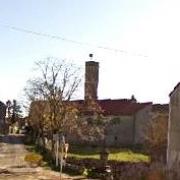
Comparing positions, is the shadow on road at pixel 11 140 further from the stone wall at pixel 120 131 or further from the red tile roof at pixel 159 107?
the red tile roof at pixel 159 107

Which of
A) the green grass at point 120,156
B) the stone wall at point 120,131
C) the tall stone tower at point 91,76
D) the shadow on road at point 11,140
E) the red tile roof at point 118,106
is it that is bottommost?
the green grass at point 120,156

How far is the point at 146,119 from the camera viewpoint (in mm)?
75188

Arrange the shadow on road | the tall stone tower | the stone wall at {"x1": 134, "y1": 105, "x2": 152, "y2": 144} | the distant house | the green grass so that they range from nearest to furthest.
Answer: the green grass, the stone wall at {"x1": 134, "y1": 105, "x2": 152, "y2": 144}, the distant house, the shadow on road, the tall stone tower

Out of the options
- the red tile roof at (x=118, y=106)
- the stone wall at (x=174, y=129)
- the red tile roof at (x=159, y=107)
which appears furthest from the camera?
the red tile roof at (x=159, y=107)

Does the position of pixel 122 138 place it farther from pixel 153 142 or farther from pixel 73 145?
pixel 153 142

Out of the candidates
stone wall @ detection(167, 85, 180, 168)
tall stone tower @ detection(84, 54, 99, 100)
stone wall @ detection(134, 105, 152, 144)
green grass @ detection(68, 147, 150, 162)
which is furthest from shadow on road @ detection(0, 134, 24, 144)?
stone wall @ detection(167, 85, 180, 168)

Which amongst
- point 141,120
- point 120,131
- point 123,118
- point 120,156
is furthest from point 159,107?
point 120,156

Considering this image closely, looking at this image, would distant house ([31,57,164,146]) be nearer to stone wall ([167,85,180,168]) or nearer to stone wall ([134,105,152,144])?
stone wall ([134,105,152,144])

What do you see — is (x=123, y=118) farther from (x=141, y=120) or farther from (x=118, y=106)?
(x=118, y=106)

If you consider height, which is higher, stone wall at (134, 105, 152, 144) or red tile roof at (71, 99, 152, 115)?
red tile roof at (71, 99, 152, 115)

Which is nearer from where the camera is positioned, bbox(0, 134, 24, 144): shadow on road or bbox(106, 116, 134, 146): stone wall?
bbox(106, 116, 134, 146): stone wall

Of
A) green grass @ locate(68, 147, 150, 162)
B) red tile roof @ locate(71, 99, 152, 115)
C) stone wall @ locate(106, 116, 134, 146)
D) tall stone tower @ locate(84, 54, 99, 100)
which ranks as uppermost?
tall stone tower @ locate(84, 54, 99, 100)

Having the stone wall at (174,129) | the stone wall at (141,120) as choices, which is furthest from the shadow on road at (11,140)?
the stone wall at (174,129)

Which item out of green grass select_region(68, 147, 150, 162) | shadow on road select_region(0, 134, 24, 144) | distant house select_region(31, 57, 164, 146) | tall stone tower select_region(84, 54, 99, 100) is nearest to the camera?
green grass select_region(68, 147, 150, 162)
